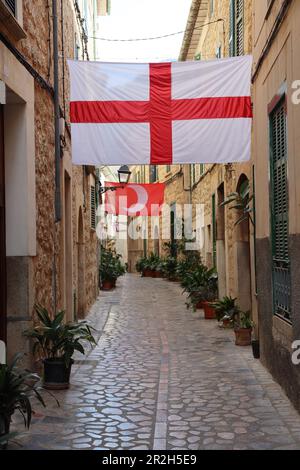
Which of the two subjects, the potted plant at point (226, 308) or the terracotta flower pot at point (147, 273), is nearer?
the potted plant at point (226, 308)

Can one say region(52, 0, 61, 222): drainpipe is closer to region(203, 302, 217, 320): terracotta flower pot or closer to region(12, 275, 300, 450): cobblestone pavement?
region(12, 275, 300, 450): cobblestone pavement

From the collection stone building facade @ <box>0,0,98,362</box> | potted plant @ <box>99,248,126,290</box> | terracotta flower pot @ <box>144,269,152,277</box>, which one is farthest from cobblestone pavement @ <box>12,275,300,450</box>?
terracotta flower pot @ <box>144,269,152,277</box>

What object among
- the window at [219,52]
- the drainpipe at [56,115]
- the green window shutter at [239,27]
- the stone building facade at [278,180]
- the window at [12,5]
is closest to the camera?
the stone building facade at [278,180]

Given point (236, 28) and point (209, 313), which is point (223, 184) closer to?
point (209, 313)

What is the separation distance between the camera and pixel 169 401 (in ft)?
20.2

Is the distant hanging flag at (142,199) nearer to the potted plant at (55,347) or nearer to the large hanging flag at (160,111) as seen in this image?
the large hanging flag at (160,111)

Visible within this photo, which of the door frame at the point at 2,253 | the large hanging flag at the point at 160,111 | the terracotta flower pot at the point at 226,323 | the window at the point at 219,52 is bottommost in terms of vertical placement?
the terracotta flower pot at the point at 226,323

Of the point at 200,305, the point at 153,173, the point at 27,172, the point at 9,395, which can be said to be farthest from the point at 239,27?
the point at 153,173

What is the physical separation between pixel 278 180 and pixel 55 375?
3.35 metres

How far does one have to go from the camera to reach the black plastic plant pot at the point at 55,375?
6543 mm

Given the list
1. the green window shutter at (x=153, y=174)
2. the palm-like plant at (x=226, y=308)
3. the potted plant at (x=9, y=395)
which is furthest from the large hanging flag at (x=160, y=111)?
the green window shutter at (x=153, y=174)

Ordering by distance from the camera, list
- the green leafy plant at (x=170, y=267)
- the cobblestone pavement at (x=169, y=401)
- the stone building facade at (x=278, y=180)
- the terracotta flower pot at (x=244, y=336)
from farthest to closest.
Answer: the green leafy plant at (x=170, y=267), the terracotta flower pot at (x=244, y=336), the stone building facade at (x=278, y=180), the cobblestone pavement at (x=169, y=401)

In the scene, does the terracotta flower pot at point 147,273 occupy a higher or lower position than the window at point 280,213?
lower

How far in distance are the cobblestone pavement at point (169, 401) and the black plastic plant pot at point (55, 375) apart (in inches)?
6.4
